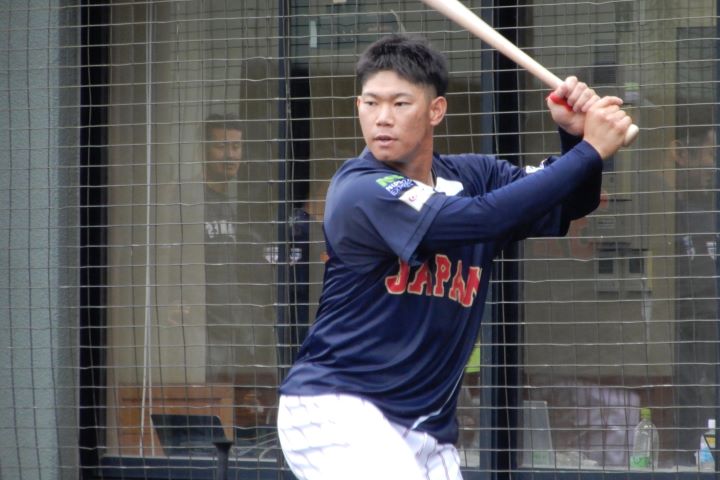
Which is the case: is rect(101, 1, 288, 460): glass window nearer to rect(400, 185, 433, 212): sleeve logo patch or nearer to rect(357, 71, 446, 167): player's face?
rect(357, 71, 446, 167): player's face

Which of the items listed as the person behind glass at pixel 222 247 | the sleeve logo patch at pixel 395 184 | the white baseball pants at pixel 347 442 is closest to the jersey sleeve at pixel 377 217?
the sleeve logo patch at pixel 395 184

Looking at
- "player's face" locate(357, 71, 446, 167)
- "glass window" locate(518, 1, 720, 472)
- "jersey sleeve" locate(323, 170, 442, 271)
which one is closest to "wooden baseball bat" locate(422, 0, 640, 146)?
"player's face" locate(357, 71, 446, 167)

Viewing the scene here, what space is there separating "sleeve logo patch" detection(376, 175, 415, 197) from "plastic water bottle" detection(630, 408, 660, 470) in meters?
3.30

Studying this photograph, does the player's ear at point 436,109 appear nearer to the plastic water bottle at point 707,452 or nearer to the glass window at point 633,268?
the glass window at point 633,268

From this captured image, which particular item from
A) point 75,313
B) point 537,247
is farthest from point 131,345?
point 537,247

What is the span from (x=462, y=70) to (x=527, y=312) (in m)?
1.33

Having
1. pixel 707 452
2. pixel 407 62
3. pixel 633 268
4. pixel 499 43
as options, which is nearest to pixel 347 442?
pixel 407 62

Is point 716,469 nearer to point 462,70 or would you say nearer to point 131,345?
point 462,70

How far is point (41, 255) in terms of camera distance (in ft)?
22.3

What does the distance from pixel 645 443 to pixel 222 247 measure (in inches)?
98.3

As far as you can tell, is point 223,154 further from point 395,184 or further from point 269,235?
point 395,184

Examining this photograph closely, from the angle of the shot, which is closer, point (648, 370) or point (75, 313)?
point (648, 370)

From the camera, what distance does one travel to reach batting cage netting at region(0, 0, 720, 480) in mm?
6336

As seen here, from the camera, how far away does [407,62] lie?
370cm
